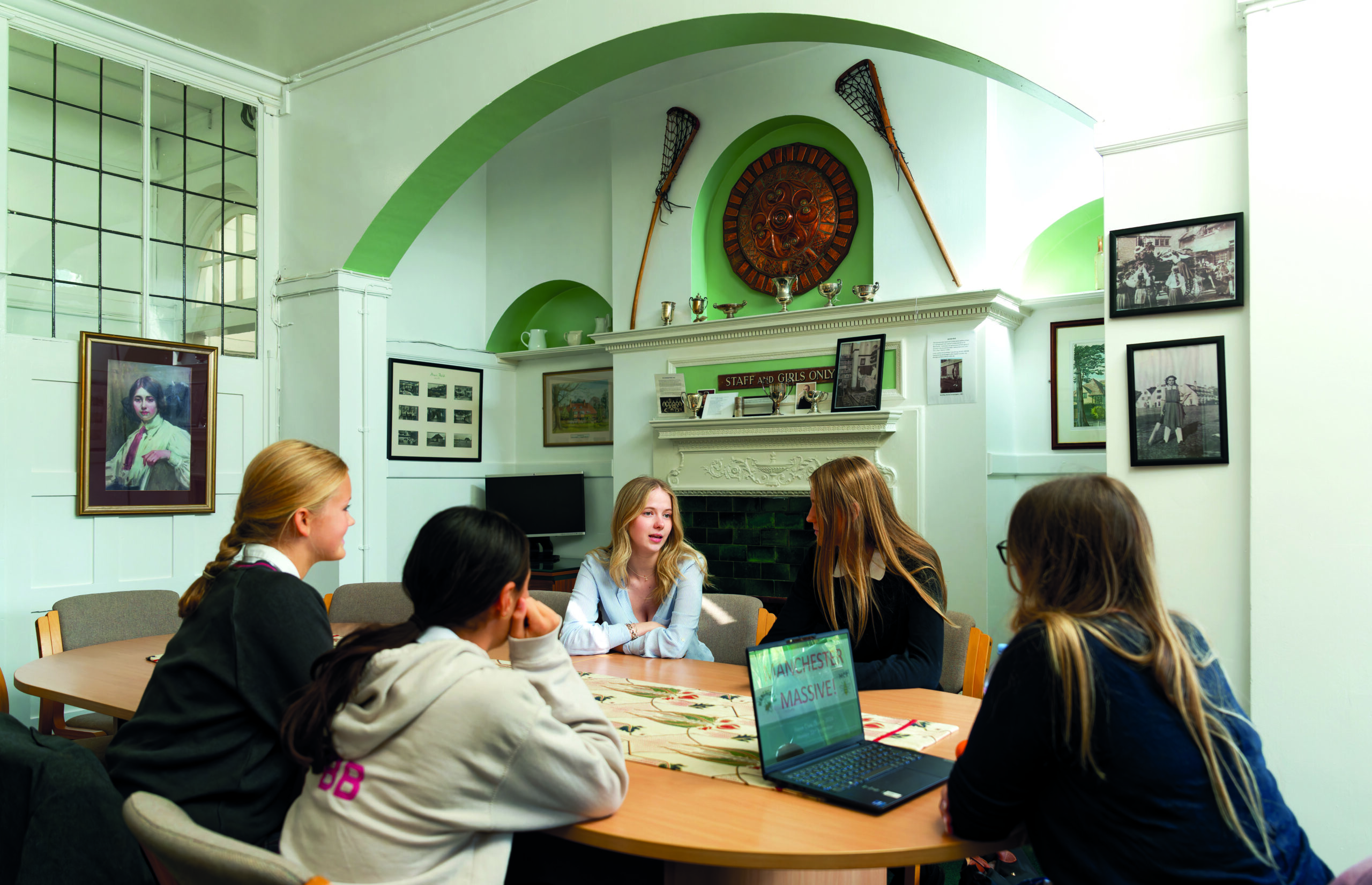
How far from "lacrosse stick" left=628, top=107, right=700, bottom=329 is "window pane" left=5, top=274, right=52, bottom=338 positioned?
3.25m

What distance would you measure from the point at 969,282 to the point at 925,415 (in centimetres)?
75

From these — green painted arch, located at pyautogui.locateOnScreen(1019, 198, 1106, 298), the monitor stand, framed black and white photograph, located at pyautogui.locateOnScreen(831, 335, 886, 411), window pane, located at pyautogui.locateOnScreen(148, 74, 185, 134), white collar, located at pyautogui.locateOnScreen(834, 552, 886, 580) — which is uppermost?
window pane, located at pyautogui.locateOnScreen(148, 74, 185, 134)

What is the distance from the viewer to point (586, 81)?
4.29 m

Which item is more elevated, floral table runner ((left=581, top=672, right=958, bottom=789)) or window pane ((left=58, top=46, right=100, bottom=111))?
window pane ((left=58, top=46, right=100, bottom=111))

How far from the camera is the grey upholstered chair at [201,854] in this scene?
1.07m

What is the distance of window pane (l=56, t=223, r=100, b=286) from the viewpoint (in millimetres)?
4211

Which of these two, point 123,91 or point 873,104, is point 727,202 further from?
point 123,91

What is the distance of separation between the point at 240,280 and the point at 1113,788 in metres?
5.05

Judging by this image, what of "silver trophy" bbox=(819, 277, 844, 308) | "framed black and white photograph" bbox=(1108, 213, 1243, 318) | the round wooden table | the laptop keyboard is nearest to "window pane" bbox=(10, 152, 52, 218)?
"silver trophy" bbox=(819, 277, 844, 308)

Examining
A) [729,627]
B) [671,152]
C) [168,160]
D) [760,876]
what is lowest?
[760,876]

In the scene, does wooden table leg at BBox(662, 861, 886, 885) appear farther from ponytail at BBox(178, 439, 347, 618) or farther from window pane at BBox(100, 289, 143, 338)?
window pane at BBox(100, 289, 143, 338)

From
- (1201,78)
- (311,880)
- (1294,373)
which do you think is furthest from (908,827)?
(1201,78)

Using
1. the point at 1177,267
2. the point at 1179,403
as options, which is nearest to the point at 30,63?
the point at 1177,267

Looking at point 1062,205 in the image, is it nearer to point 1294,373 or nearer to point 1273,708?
point 1294,373
